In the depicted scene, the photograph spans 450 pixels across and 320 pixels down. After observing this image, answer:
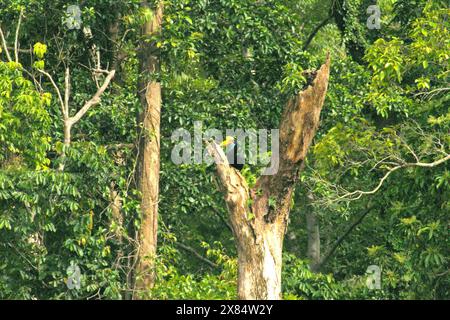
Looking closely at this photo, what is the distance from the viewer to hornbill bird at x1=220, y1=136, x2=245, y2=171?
15747mm

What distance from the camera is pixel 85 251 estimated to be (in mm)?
16250

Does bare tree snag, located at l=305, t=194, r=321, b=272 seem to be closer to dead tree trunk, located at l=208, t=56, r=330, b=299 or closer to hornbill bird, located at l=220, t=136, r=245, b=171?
hornbill bird, located at l=220, t=136, r=245, b=171

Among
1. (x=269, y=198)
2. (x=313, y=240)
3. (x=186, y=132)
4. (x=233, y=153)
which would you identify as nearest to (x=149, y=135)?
(x=186, y=132)

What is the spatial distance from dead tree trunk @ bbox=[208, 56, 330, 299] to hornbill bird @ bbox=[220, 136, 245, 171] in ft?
6.68

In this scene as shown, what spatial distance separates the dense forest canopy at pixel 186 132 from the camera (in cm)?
1566

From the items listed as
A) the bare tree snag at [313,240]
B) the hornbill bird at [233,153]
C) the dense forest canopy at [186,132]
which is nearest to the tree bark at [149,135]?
the dense forest canopy at [186,132]

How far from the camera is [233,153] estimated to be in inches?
630

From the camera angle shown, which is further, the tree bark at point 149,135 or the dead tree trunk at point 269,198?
the tree bark at point 149,135

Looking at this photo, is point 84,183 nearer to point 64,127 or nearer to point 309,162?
point 64,127

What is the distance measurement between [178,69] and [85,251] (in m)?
3.16

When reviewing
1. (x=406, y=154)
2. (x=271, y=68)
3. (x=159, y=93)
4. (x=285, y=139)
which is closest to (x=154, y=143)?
(x=159, y=93)

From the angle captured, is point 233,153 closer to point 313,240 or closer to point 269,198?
point 269,198

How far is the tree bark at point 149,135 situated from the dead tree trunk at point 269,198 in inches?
152

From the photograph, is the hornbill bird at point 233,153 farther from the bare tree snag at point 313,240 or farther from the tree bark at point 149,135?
the bare tree snag at point 313,240
